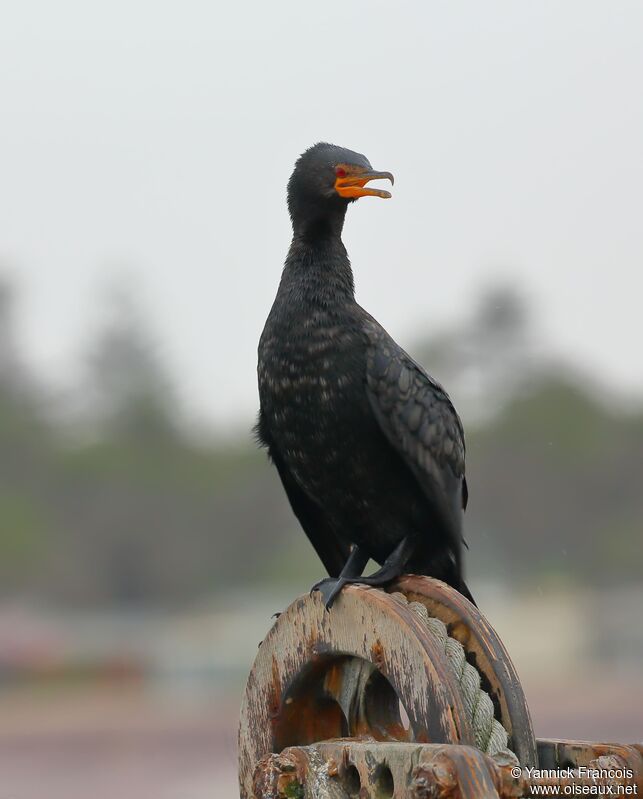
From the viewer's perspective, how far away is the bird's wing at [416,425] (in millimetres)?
5238

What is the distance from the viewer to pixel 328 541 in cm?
577

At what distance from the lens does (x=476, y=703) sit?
4.39 meters

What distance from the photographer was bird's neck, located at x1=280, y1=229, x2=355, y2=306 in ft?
17.7

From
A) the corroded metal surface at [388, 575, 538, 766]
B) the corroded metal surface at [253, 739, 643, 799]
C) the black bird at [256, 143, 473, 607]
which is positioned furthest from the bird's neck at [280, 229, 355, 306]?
the corroded metal surface at [253, 739, 643, 799]

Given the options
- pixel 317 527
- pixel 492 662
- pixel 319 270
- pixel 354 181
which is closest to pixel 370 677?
pixel 492 662

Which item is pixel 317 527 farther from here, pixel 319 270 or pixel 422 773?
pixel 422 773

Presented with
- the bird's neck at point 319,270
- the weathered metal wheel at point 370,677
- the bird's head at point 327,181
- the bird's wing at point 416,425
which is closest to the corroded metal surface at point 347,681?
the weathered metal wheel at point 370,677

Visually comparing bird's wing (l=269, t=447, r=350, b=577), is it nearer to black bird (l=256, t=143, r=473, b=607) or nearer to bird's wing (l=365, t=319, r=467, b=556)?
black bird (l=256, t=143, r=473, b=607)

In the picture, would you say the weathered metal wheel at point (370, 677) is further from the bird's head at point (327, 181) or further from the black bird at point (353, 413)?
the bird's head at point (327, 181)

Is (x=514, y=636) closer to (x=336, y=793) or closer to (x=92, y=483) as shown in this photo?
(x=92, y=483)

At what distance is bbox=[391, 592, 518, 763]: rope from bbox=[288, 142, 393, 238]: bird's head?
1.56 metres

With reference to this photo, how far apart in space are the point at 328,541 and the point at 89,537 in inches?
1210

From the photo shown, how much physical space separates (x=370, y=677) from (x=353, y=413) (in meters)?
0.88

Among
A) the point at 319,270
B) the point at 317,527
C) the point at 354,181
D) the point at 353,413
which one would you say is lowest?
the point at 317,527
